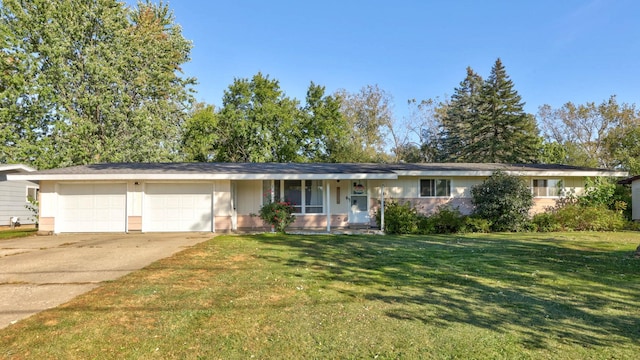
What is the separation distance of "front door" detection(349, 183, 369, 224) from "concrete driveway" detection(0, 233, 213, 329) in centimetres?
675

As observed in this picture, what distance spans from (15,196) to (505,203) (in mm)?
24548

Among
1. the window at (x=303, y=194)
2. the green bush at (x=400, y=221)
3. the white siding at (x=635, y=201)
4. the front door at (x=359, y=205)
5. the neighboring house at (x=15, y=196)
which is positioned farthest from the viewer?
the neighboring house at (x=15, y=196)

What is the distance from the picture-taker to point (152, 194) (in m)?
14.0

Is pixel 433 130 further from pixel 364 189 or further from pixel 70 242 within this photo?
pixel 70 242

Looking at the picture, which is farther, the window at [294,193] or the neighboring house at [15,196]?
the neighboring house at [15,196]

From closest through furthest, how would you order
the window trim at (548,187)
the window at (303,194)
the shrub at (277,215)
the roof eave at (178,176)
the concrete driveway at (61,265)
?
the concrete driveway at (61,265)
the roof eave at (178,176)
the shrub at (277,215)
the window at (303,194)
the window trim at (548,187)

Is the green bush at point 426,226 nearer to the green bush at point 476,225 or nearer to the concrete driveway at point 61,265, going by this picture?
the green bush at point 476,225

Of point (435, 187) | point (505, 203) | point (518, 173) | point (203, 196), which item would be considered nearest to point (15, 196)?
point (203, 196)

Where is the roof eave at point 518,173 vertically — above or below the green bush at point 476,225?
above

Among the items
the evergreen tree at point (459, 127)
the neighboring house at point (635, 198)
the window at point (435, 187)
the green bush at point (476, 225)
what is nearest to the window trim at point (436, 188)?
the window at point (435, 187)

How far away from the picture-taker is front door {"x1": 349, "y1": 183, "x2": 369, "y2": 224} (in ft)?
50.1

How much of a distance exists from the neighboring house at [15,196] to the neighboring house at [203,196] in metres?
5.22

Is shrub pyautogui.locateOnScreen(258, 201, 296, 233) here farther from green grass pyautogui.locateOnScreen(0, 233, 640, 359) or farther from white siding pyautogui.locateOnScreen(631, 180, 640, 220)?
white siding pyautogui.locateOnScreen(631, 180, 640, 220)

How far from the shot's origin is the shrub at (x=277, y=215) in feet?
43.9
